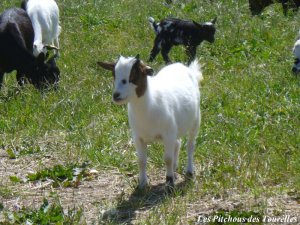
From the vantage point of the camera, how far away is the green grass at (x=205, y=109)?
688cm

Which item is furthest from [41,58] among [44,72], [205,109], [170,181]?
[170,181]

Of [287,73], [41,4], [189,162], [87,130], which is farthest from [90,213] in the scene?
[41,4]

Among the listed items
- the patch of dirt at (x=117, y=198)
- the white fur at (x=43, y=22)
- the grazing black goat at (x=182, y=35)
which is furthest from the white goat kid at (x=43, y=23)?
the patch of dirt at (x=117, y=198)

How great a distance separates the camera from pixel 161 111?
21.8 ft

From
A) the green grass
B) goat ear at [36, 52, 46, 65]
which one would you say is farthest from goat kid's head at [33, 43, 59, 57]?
the green grass

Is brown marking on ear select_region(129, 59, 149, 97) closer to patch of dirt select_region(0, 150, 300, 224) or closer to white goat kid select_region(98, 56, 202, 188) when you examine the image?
white goat kid select_region(98, 56, 202, 188)

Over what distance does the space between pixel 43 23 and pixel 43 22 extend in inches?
0.7

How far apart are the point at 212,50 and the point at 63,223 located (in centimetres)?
663

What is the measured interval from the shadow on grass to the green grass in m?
0.03

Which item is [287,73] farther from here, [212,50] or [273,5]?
[273,5]

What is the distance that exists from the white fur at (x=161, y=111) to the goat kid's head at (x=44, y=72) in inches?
160

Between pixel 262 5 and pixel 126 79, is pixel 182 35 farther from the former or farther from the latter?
pixel 126 79

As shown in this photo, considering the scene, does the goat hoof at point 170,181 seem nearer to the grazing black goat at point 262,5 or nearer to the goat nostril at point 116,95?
the goat nostril at point 116,95

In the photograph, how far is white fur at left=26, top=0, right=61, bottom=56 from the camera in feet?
39.3
